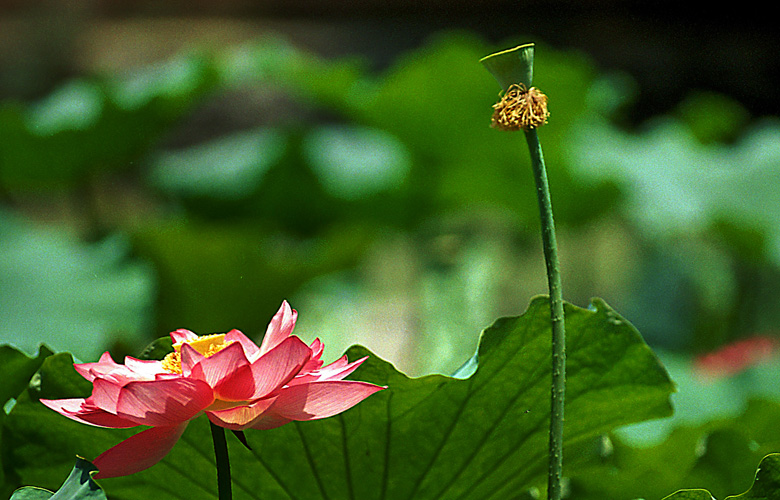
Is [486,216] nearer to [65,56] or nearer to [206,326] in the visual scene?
[206,326]

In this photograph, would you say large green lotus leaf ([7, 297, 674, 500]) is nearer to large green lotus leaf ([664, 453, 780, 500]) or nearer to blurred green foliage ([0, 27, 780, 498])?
large green lotus leaf ([664, 453, 780, 500])

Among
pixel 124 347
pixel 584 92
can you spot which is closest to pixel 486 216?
pixel 584 92

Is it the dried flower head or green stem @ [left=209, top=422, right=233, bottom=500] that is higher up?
the dried flower head

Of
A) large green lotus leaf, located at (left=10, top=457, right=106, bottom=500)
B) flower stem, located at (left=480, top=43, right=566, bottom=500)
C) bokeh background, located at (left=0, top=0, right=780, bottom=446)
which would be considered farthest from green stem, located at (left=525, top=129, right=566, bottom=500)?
bokeh background, located at (left=0, top=0, right=780, bottom=446)

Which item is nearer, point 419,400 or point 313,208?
point 419,400

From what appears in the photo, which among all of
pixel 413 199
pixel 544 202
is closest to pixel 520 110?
pixel 544 202

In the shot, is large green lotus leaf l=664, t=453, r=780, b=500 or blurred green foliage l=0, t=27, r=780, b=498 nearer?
large green lotus leaf l=664, t=453, r=780, b=500

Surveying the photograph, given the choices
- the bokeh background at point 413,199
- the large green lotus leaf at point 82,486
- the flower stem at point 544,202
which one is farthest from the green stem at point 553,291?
the bokeh background at point 413,199
